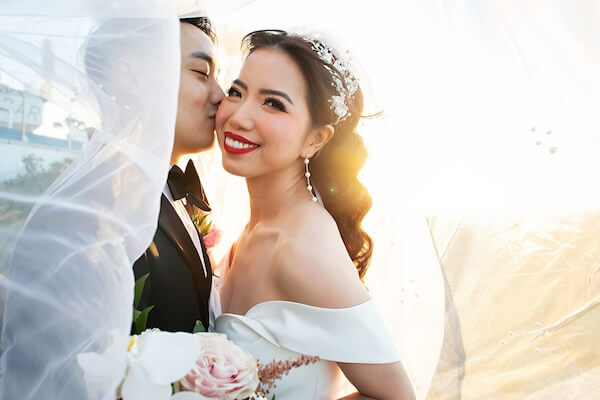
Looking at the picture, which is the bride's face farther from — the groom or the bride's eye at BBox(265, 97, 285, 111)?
the groom

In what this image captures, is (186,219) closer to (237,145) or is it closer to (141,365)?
(237,145)

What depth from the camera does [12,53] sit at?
134 cm

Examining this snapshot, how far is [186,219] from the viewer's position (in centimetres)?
241

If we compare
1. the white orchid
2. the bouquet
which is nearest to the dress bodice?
the bouquet

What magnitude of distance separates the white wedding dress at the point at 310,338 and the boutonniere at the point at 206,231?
0.81 metres

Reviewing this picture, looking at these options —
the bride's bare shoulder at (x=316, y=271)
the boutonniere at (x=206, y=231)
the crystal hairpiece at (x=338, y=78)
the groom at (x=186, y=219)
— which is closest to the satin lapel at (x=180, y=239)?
the groom at (x=186, y=219)

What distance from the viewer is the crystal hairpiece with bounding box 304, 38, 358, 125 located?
2.41m

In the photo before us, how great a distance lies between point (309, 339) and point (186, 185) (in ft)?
2.72

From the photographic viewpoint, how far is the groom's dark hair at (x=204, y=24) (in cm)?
243

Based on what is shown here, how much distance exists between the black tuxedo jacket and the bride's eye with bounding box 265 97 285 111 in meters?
0.60

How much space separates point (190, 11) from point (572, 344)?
1.74 meters

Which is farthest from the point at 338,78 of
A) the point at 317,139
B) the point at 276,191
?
the point at 276,191

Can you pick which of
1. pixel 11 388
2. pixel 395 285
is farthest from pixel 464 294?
pixel 11 388

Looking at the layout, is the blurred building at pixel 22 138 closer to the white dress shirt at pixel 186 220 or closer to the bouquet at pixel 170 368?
the bouquet at pixel 170 368
